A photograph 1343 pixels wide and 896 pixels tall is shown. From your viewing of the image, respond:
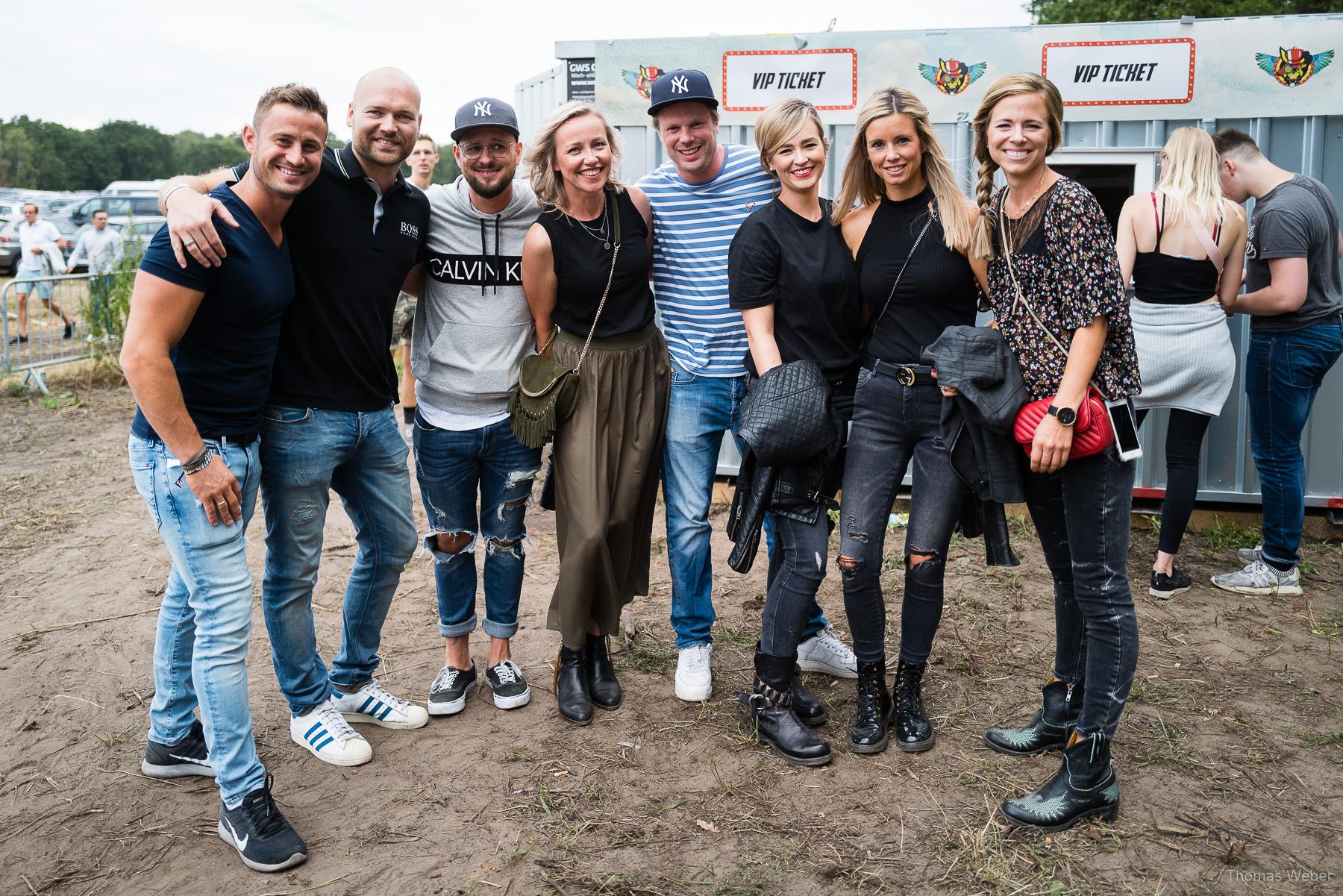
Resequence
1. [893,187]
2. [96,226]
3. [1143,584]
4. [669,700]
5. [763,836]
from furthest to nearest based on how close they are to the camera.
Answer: [96,226] < [1143,584] < [669,700] < [893,187] < [763,836]

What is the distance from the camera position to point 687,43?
641 centimetres

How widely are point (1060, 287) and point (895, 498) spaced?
0.89 meters

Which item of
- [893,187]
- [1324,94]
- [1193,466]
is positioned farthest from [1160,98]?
[893,187]

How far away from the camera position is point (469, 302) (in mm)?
3748

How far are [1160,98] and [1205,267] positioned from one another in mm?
1445

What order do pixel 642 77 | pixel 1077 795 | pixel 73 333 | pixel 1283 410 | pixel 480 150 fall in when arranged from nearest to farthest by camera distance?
pixel 1077 795 < pixel 480 150 < pixel 1283 410 < pixel 642 77 < pixel 73 333

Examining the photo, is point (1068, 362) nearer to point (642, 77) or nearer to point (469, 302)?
point (469, 302)

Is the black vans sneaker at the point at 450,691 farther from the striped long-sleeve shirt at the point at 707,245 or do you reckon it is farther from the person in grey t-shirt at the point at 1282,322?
the person in grey t-shirt at the point at 1282,322

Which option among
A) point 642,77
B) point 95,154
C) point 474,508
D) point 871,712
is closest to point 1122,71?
point 642,77

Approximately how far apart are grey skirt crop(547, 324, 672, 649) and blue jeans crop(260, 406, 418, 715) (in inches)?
23.7

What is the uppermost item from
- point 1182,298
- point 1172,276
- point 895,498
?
point 1172,276

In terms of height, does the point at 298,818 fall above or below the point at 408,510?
below

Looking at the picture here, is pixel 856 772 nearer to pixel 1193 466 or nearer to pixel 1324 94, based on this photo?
pixel 1193 466

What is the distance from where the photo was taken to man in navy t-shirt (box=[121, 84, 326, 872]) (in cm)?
290
